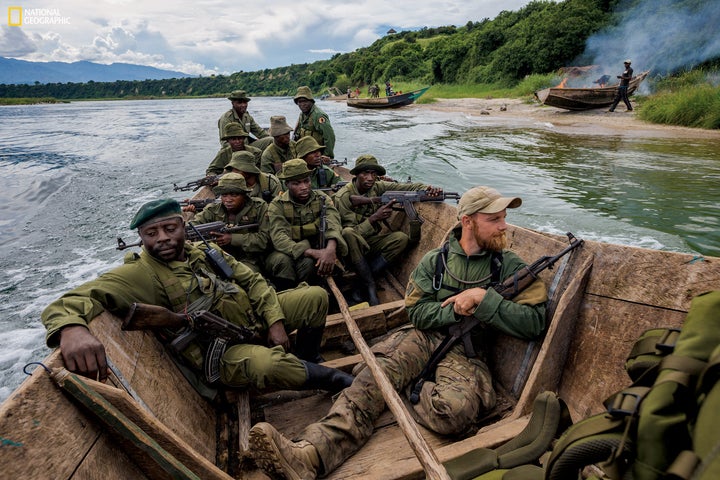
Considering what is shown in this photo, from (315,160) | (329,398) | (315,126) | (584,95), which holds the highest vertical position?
(584,95)

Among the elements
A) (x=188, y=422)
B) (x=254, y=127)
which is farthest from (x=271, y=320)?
(x=254, y=127)

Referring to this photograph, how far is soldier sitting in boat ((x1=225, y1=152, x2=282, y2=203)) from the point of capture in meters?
5.62

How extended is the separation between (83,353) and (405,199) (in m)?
4.02

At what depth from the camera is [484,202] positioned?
2.73 m

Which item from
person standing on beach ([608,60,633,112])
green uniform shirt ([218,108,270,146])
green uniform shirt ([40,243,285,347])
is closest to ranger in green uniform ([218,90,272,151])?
green uniform shirt ([218,108,270,146])

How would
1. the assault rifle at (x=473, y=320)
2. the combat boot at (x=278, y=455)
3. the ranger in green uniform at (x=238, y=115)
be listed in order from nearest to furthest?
1. the combat boot at (x=278, y=455)
2. the assault rifle at (x=473, y=320)
3. the ranger in green uniform at (x=238, y=115)

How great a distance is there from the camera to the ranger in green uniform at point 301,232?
4602 millimetres

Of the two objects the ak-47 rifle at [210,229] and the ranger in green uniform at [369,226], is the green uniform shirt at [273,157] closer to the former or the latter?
the ranger in green uniform at [369,226]

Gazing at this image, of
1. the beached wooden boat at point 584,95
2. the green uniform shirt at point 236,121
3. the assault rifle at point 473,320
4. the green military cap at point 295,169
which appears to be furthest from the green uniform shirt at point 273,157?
the beached wooden boat at point 584,95

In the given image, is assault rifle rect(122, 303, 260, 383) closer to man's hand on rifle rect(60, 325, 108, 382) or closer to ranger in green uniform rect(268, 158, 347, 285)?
man's hand on rifle rect(60, 325, 108, 382)

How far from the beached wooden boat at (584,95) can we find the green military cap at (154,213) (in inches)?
886

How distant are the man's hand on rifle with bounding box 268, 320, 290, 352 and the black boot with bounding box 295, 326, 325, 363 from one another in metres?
0.28

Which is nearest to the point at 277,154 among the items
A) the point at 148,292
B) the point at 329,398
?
the point at 148,292

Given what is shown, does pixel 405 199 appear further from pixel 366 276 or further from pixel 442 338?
pixel 442 338
